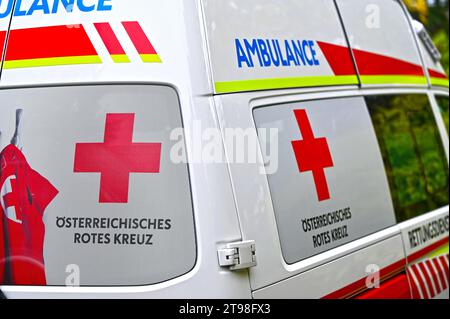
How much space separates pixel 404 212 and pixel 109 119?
6.37ft

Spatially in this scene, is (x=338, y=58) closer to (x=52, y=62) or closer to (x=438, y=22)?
(x=52, y=62)

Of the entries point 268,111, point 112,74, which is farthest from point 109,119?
point 268,111

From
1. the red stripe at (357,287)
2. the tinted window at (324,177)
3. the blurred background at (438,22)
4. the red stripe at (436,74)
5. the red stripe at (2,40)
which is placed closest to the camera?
the red stripe at (2,40)

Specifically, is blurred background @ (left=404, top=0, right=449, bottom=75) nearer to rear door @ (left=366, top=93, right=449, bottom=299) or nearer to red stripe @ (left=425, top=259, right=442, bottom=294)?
rear door @ (left=366, top=93, right=449, bottom=299)

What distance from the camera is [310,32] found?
3.27m

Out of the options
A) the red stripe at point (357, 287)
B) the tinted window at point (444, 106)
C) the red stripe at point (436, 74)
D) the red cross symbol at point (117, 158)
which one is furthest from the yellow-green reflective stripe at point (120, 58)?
the tinted window at point (444, 106)

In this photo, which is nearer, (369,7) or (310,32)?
(310,32)

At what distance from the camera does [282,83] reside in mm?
2977

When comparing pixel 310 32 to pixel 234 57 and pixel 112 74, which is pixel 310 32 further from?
pixel 112 74

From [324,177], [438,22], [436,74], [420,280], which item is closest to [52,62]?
[324,177]

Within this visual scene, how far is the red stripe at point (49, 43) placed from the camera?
2.63m

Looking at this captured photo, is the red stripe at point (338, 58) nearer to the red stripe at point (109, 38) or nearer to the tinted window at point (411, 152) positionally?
the tinted window at point (411, 152)

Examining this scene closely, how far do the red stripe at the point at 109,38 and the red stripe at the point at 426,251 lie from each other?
6.62 feet

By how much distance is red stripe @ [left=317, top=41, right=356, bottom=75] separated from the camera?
335 centimetres
